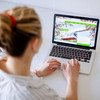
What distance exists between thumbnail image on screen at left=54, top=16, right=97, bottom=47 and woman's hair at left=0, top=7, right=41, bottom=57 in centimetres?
53

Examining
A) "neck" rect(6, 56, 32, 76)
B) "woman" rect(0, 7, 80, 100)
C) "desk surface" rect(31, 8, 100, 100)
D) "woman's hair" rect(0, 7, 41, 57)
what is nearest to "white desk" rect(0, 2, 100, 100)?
"desk surface" rect(31, 8, 100, 100)

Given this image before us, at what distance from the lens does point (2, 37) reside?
0.73 metres

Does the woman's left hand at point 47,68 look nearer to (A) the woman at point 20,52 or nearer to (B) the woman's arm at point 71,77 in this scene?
(B) the woman's arm at point 71,77

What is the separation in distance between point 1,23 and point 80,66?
60 cm

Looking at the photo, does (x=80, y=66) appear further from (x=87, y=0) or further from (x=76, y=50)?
(x=87, y=0)

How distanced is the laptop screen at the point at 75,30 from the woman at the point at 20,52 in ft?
1.58

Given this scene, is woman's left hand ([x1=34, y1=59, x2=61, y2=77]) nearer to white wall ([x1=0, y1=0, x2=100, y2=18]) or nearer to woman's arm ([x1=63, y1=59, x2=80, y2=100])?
woman's arm ([x1=63, y1=59, x2=80, y2=100])

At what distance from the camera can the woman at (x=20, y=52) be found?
2.38 feet

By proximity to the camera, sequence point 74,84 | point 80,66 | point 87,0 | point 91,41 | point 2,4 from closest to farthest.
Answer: point 74,84 → point 80,66 → point 91,41 → point 87,0 → point 2,4

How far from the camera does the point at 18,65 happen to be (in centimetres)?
80

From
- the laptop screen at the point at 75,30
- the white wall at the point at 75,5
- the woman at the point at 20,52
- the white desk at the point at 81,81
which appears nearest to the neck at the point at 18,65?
the woman at the point at 20,52

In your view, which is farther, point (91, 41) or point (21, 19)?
point (91, 41)

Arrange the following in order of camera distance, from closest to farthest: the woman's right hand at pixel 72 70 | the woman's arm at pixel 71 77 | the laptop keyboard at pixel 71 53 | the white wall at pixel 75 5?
the woman's arm at pixel 71 77 < the woman's right hand at pixel 72 70 < the laptop keyboard at pixel 71 53 < the white wall at pixel 75 5

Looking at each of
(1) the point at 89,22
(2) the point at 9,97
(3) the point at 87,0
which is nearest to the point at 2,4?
(3) the point at 87,0
